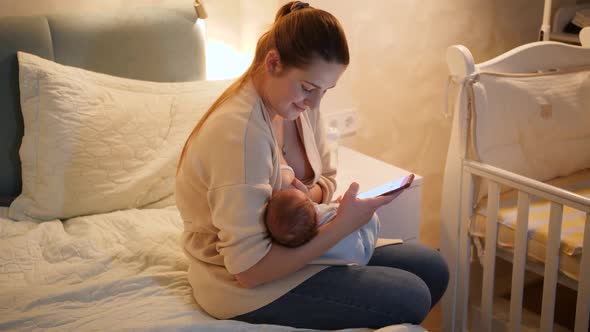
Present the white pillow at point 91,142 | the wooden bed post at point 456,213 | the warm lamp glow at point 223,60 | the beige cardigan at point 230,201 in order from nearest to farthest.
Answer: the beige cardigan at point 230,201
the white pillow at point 91,142
the wooden bed post at point 456,213
the warm lamp glow at point 223,60

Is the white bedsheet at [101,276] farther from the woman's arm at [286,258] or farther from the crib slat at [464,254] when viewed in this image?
the crib slat at [464,254]

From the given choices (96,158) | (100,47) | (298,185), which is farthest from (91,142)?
(298,185)

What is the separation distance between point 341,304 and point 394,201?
635 millimetres

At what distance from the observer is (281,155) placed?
1.59 metres

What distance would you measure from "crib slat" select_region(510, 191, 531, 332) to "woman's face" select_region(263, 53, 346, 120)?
27.9 inches

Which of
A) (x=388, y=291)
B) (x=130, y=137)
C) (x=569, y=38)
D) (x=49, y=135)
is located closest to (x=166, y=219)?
(x=130, y=137)

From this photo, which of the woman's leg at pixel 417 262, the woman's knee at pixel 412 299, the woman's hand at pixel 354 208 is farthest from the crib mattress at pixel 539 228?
the woman's hand at pixel 354 208

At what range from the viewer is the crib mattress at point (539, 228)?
1709 millimetres

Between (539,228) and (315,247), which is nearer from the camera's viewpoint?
(315,247)

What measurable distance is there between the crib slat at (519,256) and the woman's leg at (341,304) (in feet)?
1.67

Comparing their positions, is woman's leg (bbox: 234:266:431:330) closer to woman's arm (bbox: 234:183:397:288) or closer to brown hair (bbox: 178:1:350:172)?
woman's arm (bbox: 234:183:397:288)

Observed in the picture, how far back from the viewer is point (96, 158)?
178cm

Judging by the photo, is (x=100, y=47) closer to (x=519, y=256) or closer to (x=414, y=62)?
(x=414, y=62)

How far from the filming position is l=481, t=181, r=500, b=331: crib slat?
1.79m
